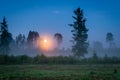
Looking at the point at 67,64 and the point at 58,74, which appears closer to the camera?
the point at 58,74

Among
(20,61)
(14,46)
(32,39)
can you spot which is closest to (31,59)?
(20,61)

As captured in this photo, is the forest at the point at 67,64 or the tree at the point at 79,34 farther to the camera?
the tree at the point at 79,34

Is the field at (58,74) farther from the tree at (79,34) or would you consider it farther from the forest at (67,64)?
the tree at (79,34)

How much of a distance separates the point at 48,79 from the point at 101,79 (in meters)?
4.88

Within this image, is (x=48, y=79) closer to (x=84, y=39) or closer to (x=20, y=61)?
(x=20, y=61)

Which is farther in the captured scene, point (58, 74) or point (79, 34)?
point (79, 34)

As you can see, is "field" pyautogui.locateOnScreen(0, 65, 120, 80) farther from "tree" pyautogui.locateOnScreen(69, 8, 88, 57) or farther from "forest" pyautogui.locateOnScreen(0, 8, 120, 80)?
"tree" pyautogui.locateOnScreen(69, 8, 88, 57)

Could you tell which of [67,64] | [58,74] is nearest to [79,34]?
[67,64]

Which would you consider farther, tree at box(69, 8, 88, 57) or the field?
tree at box(69, 8, 88, 57)

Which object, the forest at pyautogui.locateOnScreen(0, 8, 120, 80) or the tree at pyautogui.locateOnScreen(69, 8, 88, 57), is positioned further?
the tree at pyautogui.locateOnScreen(69, 8, 88, 57)

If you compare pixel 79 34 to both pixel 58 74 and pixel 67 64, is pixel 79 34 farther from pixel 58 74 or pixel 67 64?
pixel 58 74

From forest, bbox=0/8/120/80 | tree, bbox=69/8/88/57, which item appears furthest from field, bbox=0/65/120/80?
tree, bbox=69/8/88/57

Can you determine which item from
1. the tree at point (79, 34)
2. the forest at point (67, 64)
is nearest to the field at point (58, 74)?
the forest at point (67, 64)

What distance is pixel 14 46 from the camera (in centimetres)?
17438
